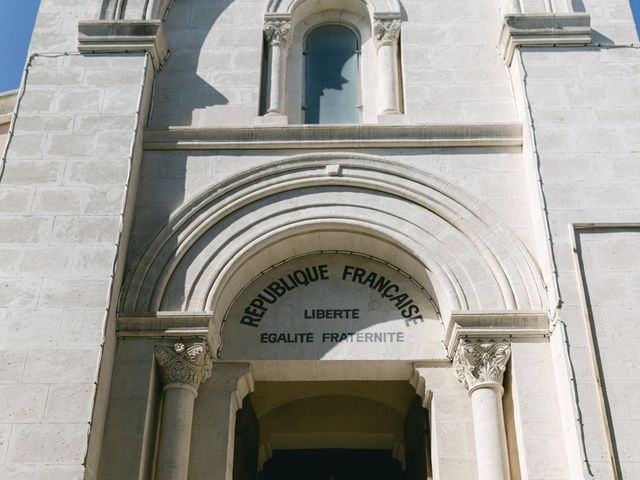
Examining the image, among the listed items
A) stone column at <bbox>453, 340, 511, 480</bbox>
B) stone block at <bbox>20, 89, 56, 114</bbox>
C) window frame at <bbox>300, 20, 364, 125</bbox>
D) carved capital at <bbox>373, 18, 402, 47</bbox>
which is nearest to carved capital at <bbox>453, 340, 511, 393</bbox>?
stone column at <bbox>453, 340, 511, 480</bbox>

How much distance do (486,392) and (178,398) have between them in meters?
3.48

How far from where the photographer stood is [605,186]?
1059 centimetres

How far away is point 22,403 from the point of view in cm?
926

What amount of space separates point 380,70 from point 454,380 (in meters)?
4.72

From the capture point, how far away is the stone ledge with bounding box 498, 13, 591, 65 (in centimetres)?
1188

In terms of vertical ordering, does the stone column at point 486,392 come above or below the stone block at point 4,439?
above

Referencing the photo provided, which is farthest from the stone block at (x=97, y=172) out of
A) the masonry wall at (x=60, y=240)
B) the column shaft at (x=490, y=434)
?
the column shaft at (x=490, y=434)

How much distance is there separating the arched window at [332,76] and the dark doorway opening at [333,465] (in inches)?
213

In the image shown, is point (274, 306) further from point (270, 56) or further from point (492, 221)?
point (270, 56)

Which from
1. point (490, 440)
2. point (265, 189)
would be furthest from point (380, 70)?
point (490, 440)

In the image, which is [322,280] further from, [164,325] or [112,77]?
[112,77]

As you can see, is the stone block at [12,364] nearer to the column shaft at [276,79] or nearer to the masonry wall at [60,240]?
the masonry wall at [60,240]

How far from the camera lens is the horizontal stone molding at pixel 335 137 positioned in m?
11.6

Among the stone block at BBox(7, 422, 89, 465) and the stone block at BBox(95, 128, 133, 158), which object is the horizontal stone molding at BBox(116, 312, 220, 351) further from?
the stone block at BBox(95, 128, 133, 158)
